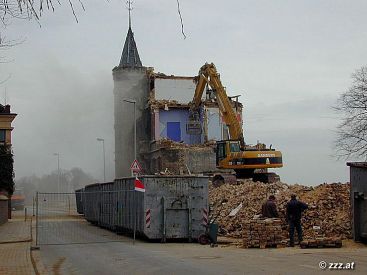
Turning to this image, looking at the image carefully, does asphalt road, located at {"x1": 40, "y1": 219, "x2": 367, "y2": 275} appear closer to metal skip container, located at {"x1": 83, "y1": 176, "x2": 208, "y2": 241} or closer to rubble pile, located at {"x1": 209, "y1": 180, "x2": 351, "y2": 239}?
metal skip container, located at {"x1": 83, "y1": 176, "x2": 208, "y2": 241}

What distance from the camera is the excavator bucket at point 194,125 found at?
185 feet

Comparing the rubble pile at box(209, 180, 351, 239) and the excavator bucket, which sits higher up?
the excavator bucket

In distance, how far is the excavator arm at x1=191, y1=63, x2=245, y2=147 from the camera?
39244mm

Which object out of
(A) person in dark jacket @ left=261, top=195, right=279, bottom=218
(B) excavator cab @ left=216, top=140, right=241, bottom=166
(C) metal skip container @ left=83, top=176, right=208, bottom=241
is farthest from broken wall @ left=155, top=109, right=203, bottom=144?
(A) person in dark jacket @ left=261, top=195, right=279, bottom=218

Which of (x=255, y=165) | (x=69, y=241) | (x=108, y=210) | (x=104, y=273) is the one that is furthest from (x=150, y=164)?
(x=104, y=273)

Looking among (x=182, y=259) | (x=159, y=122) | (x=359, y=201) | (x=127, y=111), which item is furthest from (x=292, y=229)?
(x=127, y=111)

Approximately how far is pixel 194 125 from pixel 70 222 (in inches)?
1028

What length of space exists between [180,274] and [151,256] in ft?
12.9

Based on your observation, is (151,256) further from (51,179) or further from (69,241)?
(51,179)

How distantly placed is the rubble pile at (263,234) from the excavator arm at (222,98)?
19383 millimetres

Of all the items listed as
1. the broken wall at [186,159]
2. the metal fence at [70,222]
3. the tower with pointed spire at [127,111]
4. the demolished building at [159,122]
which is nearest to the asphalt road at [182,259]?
the metal fence at [70,222]

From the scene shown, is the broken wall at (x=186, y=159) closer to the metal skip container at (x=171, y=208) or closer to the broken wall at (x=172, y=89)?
the broken wall at (x=172, y=89)

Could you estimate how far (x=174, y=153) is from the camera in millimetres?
56438

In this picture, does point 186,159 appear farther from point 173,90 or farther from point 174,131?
point 173,90
